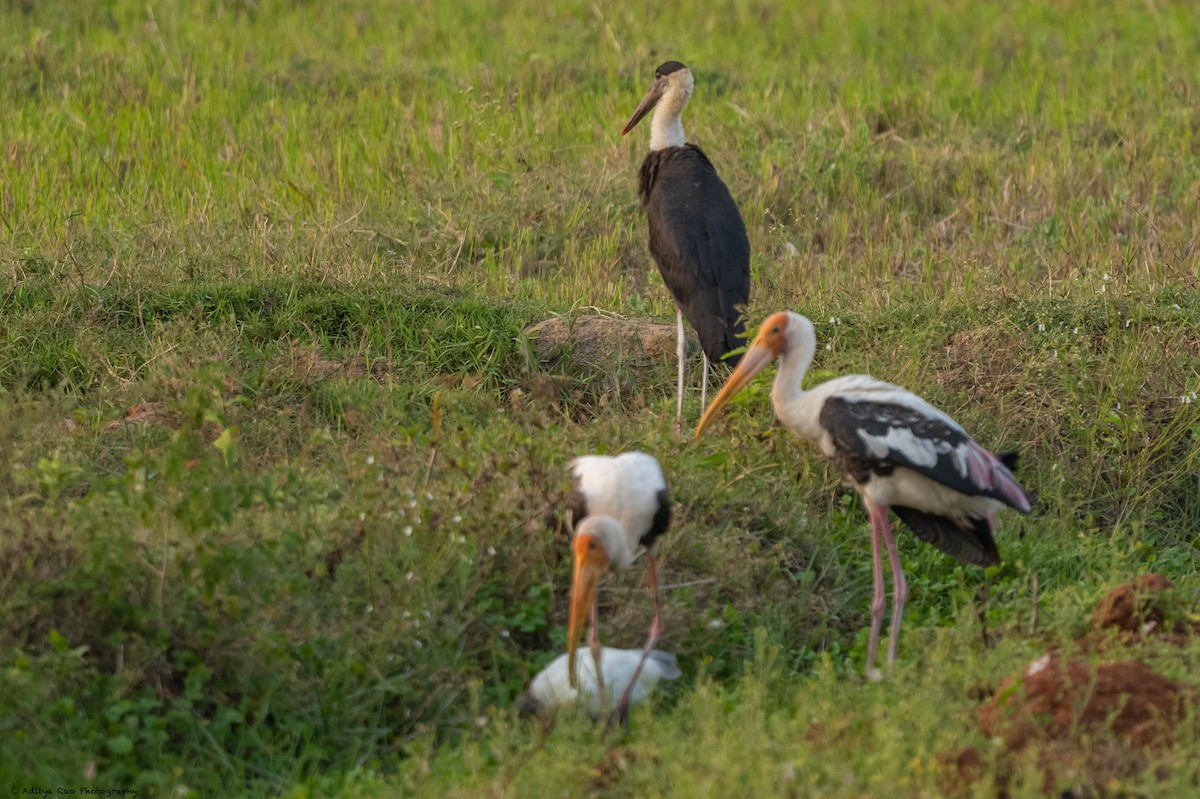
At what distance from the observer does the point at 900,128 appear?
28.8 feet

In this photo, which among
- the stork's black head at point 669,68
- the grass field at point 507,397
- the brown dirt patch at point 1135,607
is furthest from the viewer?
the stork's black head at point 669,68

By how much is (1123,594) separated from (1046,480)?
1.24 metres

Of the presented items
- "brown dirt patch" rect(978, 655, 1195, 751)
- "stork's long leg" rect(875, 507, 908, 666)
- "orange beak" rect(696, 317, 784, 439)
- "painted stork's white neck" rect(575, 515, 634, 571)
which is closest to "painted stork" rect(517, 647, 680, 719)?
"painted stork's white neck" rect(575, 515, 634, 571)

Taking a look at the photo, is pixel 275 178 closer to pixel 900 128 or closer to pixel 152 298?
pixel 152 298

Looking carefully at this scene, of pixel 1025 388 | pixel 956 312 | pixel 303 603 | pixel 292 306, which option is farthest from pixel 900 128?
pixel 303 603

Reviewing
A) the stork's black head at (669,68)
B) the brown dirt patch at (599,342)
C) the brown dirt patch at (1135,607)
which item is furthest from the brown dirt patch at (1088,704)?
the stork's black head at (669,68)

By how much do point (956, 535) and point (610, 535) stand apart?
1123mm

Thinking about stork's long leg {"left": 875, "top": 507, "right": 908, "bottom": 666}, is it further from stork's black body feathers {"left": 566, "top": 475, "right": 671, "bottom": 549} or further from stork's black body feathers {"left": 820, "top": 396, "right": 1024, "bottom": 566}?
stork's black body feathers {"left": 566, "top": 475, "right": 671, "bottom": 549}

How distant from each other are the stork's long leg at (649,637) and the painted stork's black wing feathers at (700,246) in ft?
4.63

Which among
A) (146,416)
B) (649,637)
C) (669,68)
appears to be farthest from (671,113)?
(649,637)

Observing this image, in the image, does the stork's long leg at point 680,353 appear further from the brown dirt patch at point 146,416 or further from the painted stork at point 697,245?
the brown dirt patch at point 146,416

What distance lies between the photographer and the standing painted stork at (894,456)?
4.20 meters

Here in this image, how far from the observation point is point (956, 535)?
4465mm

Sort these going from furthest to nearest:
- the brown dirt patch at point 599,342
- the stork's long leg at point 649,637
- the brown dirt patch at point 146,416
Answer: the brown dirt patch at point 599,342 < the brown dirt patch at point 146,416 < the stork's long leg at point 649,637
